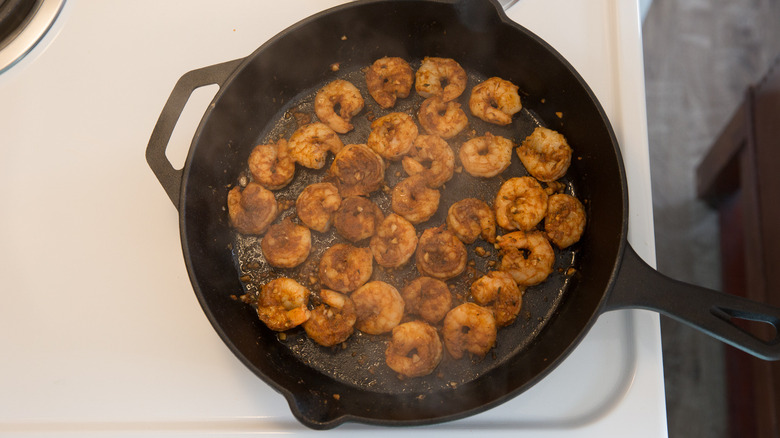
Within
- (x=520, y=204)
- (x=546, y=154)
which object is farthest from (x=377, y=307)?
(x=546, y=154)

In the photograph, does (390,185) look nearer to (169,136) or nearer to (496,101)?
(496,101)

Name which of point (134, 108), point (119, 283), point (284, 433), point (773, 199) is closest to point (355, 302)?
point (284, 433)

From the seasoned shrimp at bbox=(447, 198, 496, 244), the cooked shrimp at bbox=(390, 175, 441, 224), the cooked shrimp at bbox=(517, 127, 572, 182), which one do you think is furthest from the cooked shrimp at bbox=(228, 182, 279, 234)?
the cooked shrimp at bbox=(517, 127, 572, 182)

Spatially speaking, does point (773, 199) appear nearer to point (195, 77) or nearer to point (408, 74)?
point (408, 74)

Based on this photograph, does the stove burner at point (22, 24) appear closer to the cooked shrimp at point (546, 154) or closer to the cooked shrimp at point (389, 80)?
the cooked shrimp at point (389, 80)

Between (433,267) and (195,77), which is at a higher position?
(195,77)

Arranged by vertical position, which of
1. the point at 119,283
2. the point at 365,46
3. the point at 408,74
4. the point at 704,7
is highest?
the point at 704,7

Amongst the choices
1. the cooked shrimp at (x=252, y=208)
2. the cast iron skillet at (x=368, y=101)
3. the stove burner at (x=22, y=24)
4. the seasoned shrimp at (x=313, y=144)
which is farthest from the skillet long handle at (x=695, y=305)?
the stove burner at (x=22, y=24)
